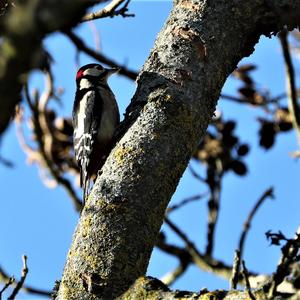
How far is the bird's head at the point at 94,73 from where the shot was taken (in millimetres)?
5938

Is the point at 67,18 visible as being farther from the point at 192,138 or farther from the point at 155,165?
the point at 192,138

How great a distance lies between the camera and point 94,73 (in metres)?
6.04

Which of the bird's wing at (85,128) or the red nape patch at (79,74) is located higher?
the red nape patch at (79,74)

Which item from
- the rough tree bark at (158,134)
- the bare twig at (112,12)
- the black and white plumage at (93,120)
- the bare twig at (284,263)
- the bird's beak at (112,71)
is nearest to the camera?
the bare twig at (284,263)

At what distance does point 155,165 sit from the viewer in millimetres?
2676

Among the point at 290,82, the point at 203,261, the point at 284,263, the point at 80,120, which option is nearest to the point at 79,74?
the point at 80,120

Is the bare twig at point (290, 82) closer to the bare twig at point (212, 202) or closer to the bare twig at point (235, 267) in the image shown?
the bare twig at point (212, 202)

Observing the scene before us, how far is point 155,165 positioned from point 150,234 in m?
0.27

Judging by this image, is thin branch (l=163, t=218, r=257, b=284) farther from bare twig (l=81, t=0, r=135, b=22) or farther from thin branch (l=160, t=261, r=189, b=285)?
bare twig (l=81, t=0, r=135, b=22)

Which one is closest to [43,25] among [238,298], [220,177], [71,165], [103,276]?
[238,298]

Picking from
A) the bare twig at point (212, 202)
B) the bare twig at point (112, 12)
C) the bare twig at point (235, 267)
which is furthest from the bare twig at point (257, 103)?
the bare twig at point (235, 267)

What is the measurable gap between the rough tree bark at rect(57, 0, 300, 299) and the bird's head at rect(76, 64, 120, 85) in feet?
8.89

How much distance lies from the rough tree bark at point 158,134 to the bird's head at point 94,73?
271cm

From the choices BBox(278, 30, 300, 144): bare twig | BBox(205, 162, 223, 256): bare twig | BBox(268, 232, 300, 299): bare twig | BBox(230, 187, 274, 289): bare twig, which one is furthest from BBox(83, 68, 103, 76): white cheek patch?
BBox(268, 232, 300, 299): bare twig
